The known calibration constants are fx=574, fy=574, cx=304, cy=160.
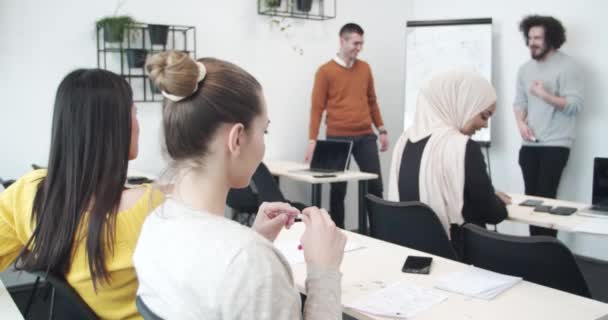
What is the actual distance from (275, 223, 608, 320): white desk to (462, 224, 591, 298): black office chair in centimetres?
15

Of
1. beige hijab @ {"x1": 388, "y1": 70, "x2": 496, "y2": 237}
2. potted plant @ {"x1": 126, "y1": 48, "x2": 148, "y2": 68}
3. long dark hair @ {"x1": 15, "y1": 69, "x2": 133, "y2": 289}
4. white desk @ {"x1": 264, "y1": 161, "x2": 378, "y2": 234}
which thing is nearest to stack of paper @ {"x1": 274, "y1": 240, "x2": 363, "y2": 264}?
beige hijab @ {"x1": 388, "y1": 70, "x2": 496, "y2": 237}

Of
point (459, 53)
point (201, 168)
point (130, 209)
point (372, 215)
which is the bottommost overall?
point (372, 215)

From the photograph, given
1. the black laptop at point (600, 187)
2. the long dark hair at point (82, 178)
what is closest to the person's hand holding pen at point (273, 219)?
the long dark hair at point (82, 178)

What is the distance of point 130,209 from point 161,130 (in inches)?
15.4

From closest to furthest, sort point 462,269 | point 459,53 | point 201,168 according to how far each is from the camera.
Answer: point 201,168, point 462,269, point 459,53

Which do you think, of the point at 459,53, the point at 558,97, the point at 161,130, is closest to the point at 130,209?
the point at 161,130

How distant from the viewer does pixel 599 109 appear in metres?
4.31

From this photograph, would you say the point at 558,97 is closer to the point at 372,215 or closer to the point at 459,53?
the point at 459,53

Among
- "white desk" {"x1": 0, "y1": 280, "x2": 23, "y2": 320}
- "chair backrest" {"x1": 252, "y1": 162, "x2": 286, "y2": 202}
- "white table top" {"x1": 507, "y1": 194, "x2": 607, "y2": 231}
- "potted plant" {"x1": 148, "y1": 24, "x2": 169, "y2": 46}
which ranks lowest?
"chair backrest" {"x1": 252, "y1": 162, "x2": 286, "y2": 202}

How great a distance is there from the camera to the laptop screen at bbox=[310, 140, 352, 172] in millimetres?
4352

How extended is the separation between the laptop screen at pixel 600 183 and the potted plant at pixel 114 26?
10.3ft

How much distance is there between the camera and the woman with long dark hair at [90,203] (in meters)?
1.41

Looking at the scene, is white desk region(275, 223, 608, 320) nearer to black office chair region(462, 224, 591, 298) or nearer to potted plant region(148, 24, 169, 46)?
black office chair region(462, 224, 591, 298)

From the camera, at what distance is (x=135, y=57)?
13.8ft
